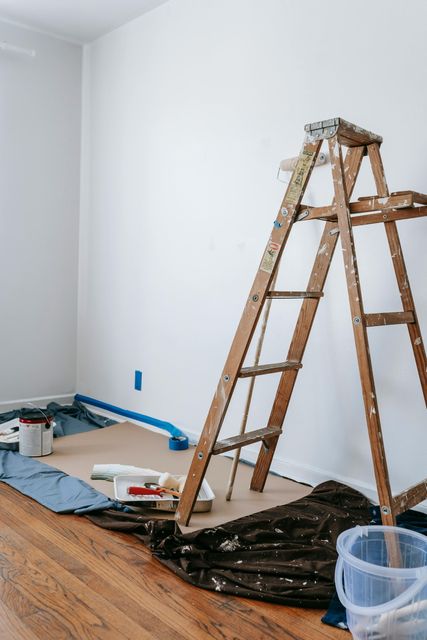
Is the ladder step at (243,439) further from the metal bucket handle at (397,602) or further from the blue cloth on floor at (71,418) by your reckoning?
the blue cloth on floor at (71,418)

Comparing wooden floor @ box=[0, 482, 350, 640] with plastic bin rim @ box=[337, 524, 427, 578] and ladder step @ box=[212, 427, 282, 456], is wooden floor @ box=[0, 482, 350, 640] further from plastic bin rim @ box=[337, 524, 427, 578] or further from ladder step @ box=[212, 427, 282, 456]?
ladder step @ box=[212, 427, 282, 456]

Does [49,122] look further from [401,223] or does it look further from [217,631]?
[217,631]

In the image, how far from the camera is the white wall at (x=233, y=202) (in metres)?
2.49

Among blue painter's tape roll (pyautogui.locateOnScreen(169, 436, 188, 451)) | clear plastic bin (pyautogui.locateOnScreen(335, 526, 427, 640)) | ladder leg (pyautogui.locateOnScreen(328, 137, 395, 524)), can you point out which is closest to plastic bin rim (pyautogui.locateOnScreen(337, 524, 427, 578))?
clear plastic bin (pyautogui.locateOnScreen(335, 526, 427, 640))

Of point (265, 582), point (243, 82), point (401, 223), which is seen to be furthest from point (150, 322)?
point (265, 582)

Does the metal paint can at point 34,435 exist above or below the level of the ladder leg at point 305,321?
below

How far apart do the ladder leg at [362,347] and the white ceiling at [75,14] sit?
2130 mm

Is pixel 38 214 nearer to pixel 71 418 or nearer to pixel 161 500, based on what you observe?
pixel 71 418

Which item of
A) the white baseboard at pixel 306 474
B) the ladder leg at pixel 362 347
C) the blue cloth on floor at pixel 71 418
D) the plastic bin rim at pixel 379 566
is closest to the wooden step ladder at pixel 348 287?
the ladder leg at pixel 362 347

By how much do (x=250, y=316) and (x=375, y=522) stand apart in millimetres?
930

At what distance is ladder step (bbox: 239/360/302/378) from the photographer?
7.45 ft

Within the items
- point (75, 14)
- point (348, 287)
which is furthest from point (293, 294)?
point (75, 14)

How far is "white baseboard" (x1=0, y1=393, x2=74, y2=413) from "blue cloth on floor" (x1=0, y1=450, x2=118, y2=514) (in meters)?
0.93

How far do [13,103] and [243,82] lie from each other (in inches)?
63.1
